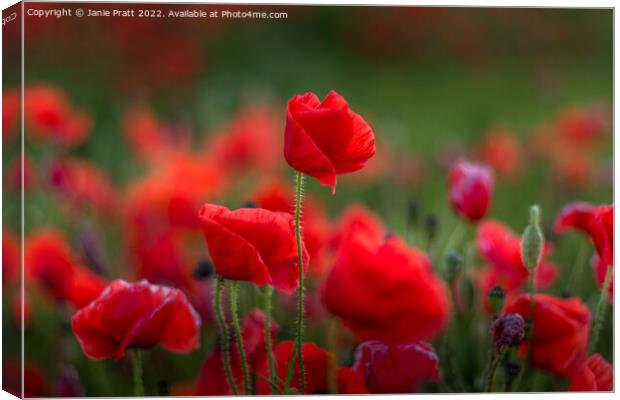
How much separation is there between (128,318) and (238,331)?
12 cm

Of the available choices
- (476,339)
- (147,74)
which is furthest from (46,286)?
(476,339)

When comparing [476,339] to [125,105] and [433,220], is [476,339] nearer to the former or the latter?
[433,220]

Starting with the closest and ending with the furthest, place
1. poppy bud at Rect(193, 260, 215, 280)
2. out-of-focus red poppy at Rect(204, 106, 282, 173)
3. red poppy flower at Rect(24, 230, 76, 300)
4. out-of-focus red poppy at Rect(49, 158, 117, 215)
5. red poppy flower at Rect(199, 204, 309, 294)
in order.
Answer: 1. red poppy flower at Rect(199, 204, 309, 294)
2. poppy bud at Rect(193, 260, 215, 280)
3. red poppy flower at Rect(24, 230, 76, 300)
4. out-of-focus red poppy at Rect(49, 158, 117, 215)
5. out-of-focus red poppy at Rect(204, 106, 282, 173)

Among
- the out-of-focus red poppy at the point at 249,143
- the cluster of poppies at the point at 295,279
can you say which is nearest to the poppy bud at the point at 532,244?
the cluster of poppies at the point at 295,279

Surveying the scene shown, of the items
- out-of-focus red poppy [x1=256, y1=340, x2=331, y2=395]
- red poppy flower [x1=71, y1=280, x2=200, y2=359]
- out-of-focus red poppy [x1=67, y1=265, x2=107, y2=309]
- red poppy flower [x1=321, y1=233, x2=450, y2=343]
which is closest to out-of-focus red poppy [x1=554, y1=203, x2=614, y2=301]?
red poppy flower [x1=321, y1=233, x2=450, y2=343]

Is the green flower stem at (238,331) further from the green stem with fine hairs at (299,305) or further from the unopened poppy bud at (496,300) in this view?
the unopened poppy bud at (496,300)

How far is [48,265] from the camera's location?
57.1 inches

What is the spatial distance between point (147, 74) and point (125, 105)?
0.10 metres

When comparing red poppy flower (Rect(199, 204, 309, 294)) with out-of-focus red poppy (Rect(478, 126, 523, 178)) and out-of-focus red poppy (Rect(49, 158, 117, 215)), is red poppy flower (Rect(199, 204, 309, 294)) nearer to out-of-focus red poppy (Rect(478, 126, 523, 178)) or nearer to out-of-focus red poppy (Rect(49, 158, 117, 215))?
out-of-focus red poppy (Rect(49, 158, 117, 215))

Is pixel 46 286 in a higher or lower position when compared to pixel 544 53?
lower

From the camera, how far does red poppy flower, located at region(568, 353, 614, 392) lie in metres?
1.30

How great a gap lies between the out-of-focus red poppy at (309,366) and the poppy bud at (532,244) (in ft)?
0.86

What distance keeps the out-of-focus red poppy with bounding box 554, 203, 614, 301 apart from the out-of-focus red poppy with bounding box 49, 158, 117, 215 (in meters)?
0.76

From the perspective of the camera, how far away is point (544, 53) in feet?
5.44
